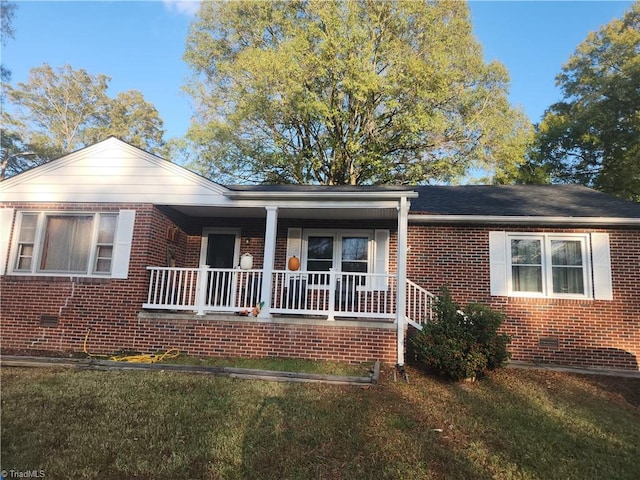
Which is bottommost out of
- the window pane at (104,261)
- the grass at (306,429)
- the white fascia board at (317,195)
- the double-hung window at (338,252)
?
the grass at (306,429)

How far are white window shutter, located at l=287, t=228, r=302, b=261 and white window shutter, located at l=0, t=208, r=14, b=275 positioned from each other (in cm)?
590

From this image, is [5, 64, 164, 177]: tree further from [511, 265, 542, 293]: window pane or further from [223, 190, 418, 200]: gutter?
[511, 265, 542, 293]: window pane

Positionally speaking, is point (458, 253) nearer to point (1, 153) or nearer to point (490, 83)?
point (490, 83)

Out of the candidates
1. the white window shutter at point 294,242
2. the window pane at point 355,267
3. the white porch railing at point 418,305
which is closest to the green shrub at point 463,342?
the white porch railing at point 418,305

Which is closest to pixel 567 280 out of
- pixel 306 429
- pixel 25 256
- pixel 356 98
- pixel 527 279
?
pixel 527 279

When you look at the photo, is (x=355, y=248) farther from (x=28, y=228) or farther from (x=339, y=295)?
(x=28, y=228)

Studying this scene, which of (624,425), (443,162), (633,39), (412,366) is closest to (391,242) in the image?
(412,366)

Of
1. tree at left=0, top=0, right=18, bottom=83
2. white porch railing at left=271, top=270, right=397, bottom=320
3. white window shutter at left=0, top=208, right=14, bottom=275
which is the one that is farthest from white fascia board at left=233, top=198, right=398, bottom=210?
tree at left=0, top=0, right=18, bottom=83

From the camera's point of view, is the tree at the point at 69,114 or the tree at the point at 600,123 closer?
the tree at the point at 600,123

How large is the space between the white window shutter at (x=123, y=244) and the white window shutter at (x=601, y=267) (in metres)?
9.41

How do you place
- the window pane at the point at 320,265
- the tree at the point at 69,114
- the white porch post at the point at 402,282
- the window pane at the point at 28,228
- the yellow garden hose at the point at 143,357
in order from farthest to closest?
the tree at the point at 69,114
the window pane at the point at 320,265
the window pane at the point at 28,228
the white porch post at the point at 402,282
the yellow garden hose at the point at 143,357

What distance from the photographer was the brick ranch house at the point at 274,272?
24.3 ft

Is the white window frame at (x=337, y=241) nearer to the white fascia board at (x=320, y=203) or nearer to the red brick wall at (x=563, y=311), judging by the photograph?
the red brick wall at (x=563, y=311)

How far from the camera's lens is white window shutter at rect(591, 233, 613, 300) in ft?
25.5
